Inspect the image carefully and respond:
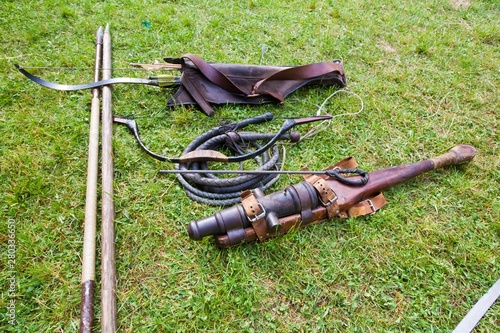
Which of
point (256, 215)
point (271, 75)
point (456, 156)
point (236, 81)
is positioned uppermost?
point (271, 75)

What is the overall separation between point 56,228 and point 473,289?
2.85 m

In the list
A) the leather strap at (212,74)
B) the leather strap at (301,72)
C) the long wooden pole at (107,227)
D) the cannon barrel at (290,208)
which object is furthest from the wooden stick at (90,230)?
the leather strap at (301,72)

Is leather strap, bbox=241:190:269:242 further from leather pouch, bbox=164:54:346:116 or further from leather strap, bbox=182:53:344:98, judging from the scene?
leather strap, bbox=182:53:344:98

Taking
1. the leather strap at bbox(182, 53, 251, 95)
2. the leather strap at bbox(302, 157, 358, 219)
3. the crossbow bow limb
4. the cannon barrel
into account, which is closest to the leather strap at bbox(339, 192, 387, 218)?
the cannon barrel

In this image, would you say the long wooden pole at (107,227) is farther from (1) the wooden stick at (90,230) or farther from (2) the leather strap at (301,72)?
(2) the leather strap at (301,72)

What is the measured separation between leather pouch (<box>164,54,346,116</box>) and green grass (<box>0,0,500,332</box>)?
0.13m

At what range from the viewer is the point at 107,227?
208cm

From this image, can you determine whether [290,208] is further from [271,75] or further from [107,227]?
[271,75]

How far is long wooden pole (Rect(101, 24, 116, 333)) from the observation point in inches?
69.9

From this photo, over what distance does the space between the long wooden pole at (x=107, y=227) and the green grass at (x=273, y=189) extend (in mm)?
87

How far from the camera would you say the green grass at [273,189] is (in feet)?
6.39

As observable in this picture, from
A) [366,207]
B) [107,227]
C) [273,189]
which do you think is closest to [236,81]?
[273,189]

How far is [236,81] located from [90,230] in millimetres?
1848

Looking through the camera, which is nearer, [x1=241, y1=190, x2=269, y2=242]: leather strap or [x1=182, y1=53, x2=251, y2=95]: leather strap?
[x1=241, y1=190, x2=269, y2=242]: leather strap
